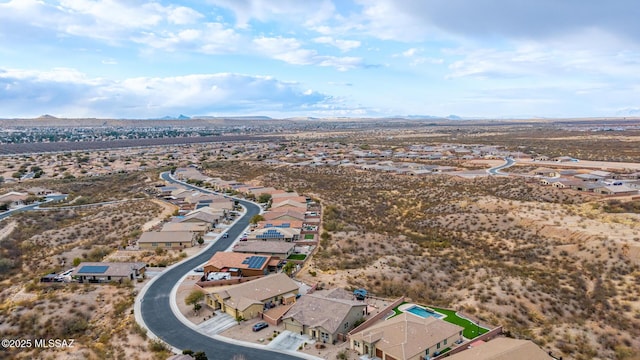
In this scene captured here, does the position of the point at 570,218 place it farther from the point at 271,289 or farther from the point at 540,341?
the point at 271,289

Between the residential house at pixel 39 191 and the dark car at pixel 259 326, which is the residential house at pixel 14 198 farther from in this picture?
the dark car at pixel 259 326

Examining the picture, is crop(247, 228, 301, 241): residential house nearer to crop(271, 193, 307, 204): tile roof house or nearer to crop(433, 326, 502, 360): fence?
crop(271, 193, 307, 204): tile roof house

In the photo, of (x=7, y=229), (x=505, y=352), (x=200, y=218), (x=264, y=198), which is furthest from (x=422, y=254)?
(x=7, y=229)

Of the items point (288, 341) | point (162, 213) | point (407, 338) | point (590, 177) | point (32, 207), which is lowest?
point (288, 341)

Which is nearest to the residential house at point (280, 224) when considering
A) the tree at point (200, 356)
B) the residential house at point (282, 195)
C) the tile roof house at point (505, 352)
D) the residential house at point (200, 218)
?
the residential house at point (200, 218)

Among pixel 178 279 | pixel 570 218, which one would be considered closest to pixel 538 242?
pixel 570 218

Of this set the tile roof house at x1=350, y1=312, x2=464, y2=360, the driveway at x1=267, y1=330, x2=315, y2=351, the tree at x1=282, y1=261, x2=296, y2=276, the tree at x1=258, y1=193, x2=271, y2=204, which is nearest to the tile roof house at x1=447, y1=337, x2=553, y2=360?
the tile roof house at x1=350, y1=312, x2=464, y2=360

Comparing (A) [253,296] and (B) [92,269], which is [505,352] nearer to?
(A) [253,296]
